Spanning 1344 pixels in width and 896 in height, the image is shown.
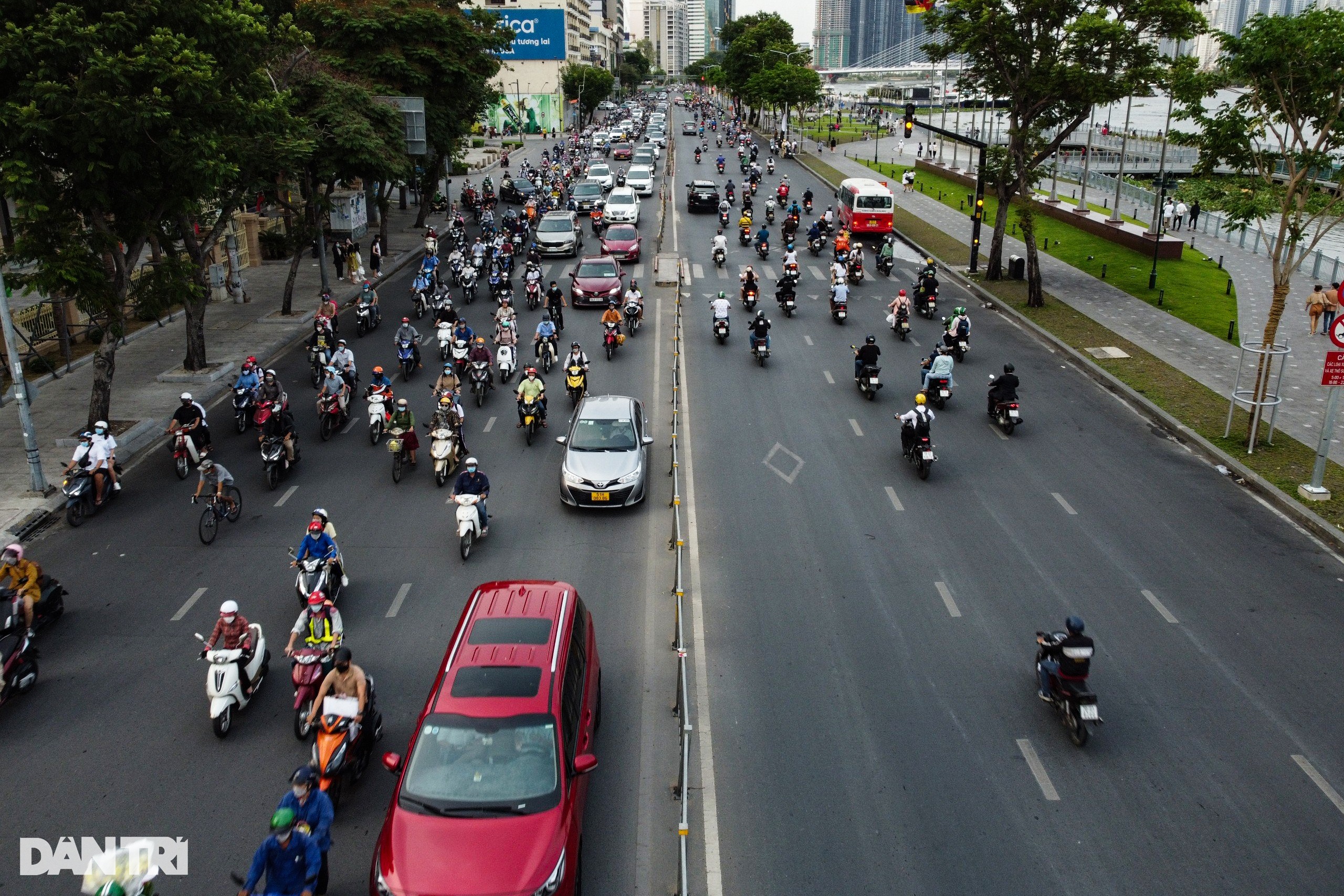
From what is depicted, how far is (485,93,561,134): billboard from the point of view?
119312 millimetres

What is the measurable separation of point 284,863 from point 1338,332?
1708 cm

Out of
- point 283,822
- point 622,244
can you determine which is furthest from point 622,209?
point 283,822

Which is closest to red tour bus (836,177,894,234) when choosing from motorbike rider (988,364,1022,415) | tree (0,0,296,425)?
motorbike rider (988,364,1022,415)

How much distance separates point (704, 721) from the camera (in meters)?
10.9

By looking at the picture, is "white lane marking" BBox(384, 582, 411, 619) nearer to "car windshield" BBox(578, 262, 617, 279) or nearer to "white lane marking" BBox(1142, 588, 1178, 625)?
"white lane marking" BBox(1142, 588, 1178, 625)

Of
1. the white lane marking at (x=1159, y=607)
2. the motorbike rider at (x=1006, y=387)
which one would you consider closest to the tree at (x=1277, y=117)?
the motorbike rider at (x=1006, y=387)

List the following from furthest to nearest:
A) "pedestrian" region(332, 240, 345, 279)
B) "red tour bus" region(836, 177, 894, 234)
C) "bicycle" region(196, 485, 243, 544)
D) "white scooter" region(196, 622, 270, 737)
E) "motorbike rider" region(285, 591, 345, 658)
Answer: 1. "red tour bus" region(836, 177, 894, 234)
2. "pedestrian" region(332, 240, 345, 279)
3. "bicycle" region(196, 485, 243, 544)
4. "motorbike rider" region(285, 591, 345, 658)
5. "white scooter" region(196, 622, 270, 737)

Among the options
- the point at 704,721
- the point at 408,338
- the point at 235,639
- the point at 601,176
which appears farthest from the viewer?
Result: the point at 601,176

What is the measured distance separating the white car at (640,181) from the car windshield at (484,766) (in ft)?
168

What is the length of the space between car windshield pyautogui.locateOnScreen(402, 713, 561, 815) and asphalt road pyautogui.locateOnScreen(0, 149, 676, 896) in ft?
3.79

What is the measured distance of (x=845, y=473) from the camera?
1831 cm

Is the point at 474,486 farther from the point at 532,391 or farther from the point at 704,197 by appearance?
the point at 704,197

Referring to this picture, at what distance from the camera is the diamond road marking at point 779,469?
18.1 metres

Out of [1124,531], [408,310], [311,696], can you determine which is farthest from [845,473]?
[408,310]
